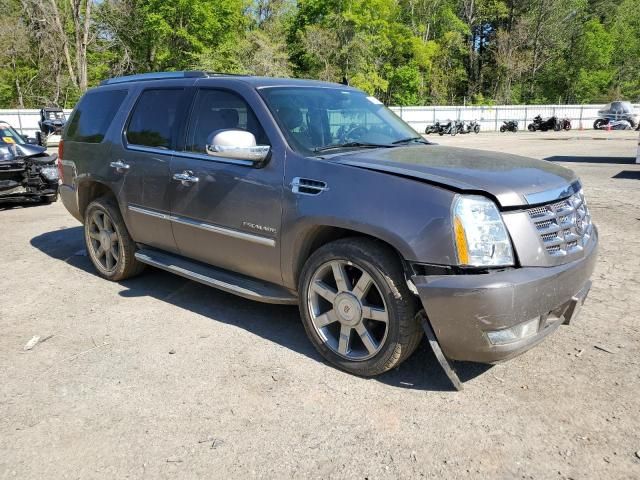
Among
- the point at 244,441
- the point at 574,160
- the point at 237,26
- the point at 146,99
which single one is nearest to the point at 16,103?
the point at 237,26

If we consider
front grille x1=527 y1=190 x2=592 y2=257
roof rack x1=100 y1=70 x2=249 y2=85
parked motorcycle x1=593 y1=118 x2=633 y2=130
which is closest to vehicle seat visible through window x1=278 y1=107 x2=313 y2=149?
roof rack x1=100 y1=70 x2=249 y2=85

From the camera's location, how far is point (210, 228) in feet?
13.3

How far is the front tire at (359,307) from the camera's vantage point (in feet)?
10.1

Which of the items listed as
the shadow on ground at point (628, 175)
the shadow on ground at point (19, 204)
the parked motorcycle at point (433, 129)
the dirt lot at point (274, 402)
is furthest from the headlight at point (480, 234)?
the parked motorcycle at point (433, 129)

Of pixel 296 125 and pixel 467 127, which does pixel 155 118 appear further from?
pixel 467 127

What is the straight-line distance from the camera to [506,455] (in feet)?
8.55

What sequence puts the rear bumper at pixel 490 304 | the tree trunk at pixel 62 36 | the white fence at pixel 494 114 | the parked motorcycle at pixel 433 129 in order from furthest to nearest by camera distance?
the white fence at pixel 494 114, the parked motorcycle at pixel 433 129, the tree trunk at pixel 62 36, the rear bumper at pixel 490 304

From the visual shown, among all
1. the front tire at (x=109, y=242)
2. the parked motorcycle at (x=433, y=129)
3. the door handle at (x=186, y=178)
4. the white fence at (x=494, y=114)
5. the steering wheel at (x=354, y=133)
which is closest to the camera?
the steering wheel at (x=354, y=133)

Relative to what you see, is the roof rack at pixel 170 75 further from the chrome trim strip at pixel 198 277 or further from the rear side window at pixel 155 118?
the chrome trim strip at pixel 198 277

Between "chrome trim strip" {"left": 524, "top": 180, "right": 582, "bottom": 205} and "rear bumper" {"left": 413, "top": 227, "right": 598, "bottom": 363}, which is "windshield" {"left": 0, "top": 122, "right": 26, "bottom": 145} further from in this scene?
"chrome trim strip" {"left": 524, "top": 180, "right": 582, "bottom": 205}

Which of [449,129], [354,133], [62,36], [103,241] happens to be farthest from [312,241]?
[62,36]

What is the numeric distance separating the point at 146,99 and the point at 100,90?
1001 mm

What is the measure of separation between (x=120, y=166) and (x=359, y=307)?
2.83 metres

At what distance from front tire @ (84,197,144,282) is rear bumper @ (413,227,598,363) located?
3226mm
